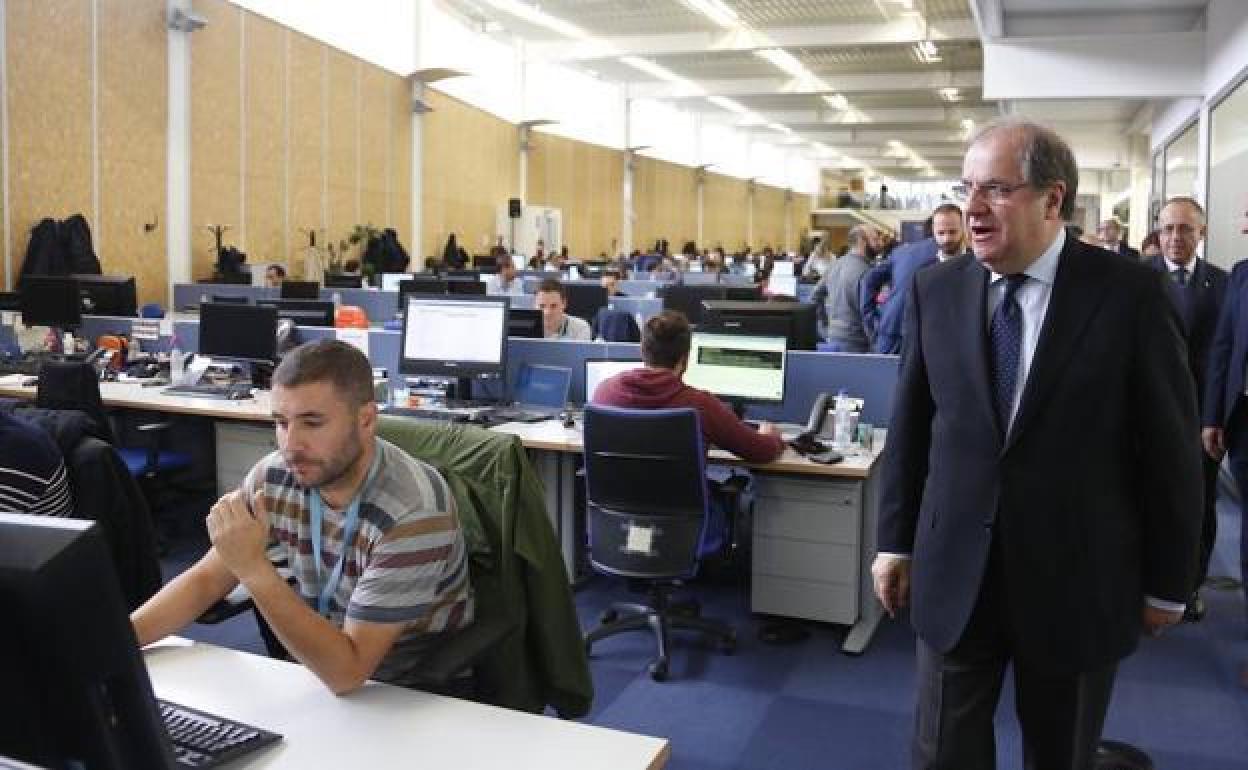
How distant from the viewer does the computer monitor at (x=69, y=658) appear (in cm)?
80

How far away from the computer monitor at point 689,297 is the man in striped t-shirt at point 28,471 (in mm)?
4532

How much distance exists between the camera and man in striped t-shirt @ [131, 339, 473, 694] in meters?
1.57

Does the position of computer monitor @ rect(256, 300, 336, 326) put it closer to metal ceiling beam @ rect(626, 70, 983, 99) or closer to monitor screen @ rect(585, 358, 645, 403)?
monitor screen @ rect(585, 358, 645, 403)

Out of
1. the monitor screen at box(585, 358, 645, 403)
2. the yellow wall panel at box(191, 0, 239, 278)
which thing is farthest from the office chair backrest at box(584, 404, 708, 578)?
the yellow wall panel at box(191, 0, 239, 278)

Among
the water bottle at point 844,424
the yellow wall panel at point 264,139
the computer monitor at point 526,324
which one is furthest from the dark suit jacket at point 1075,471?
the yellow wall panel at point 264,139

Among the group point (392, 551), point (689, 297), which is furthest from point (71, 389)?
point (689, 297)

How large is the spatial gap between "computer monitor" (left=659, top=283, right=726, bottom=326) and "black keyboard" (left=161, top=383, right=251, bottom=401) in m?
2.53

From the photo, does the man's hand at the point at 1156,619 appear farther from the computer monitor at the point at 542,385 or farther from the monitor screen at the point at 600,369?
the computer monitor at the point at 542,385

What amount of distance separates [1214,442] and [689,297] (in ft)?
11.4

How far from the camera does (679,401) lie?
11.8 ft

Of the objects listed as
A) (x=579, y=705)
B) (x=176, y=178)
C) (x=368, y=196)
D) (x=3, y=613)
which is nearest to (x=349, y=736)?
(x=579, y=705)

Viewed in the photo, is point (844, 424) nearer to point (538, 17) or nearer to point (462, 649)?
point (462, 649)

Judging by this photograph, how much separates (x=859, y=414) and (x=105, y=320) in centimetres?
470

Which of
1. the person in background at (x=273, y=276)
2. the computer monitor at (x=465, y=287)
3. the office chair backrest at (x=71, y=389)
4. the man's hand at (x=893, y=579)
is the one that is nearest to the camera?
the man's hand at (x=893, y=579)
